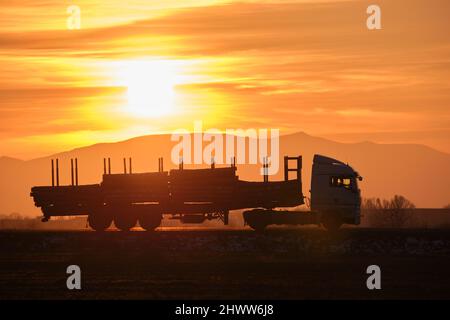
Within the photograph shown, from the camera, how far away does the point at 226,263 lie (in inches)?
1907

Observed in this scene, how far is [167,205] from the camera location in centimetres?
6009

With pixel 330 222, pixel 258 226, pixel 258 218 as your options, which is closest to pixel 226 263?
pixel 258 218

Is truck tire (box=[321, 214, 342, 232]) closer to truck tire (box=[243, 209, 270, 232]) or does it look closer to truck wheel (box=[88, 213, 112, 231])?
truck tire (box=[243, 209, 270, 232])

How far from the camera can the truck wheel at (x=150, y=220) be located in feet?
198

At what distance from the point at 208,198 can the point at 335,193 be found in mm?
7527

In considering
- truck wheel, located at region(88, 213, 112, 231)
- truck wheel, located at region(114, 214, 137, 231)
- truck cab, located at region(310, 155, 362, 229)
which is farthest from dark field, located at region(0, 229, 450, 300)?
truck wheel, located at region(88, 213, 112, 231)

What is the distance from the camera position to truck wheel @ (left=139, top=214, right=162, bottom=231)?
198ft

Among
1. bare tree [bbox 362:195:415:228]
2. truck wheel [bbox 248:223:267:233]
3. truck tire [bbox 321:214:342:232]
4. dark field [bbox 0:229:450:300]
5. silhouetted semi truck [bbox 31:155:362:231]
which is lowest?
bare tree [bbox 362:195:415:228]

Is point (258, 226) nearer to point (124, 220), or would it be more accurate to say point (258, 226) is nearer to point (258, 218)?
point (258, 218)

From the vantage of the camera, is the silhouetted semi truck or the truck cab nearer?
the truck cab

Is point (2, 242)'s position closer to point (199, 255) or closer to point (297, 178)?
point (199, 255)

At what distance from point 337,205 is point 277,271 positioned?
11.4m

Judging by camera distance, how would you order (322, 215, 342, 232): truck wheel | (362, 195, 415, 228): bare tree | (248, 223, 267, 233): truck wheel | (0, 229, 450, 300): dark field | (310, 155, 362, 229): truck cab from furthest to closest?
(362, 195, 415, 228): bare tree
(248, 223, 267, 233): truck wheel
(322, 215, 342, 232): truck wheel
(310, 155, 362, 229): truck cab
(0, 229, 450, 300): dark field
